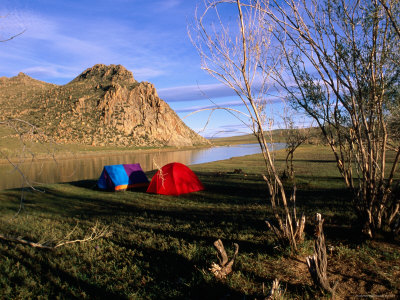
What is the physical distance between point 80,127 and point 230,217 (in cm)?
6516

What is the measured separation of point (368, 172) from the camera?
16.6 ft

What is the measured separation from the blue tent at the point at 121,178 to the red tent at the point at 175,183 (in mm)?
1953

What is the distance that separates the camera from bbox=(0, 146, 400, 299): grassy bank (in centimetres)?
390

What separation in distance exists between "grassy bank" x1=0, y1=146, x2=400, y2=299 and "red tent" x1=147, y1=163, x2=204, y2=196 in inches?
129

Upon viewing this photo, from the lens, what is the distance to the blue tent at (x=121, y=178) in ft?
50.1

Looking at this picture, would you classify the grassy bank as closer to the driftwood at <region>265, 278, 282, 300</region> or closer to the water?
the driftwood at <region>265, 278, 282, 300</region>

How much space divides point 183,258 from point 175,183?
8330mm

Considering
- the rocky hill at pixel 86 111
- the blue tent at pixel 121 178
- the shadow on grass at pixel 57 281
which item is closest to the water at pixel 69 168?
the blue tent at pixel 121 178

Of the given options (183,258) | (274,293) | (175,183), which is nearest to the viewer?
(274,293)

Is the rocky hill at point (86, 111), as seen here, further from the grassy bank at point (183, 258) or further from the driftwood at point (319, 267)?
the driftwood at point (319, 267)

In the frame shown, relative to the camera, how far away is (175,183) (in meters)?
13.3

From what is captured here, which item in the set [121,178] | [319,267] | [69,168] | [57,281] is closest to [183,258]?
[57,281]

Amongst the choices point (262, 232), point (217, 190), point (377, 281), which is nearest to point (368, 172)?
point (377, 281)

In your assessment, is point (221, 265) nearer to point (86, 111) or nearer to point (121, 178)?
point (121, 178)
